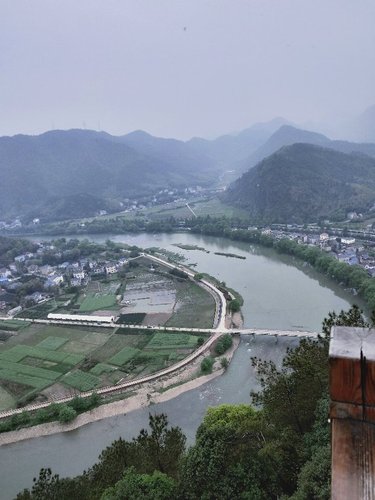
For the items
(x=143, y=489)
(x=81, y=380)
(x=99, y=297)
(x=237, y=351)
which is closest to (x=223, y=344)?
(x=237, y=351)

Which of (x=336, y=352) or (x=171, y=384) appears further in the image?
(x=171, y=384)

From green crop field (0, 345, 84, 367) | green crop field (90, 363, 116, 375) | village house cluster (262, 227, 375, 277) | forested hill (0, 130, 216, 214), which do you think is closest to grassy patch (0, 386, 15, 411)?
green crop field (0, 345, 84, 367)

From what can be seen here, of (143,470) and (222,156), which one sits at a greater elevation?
(222,156)

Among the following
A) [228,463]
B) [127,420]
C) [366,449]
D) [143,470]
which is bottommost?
[127,420]

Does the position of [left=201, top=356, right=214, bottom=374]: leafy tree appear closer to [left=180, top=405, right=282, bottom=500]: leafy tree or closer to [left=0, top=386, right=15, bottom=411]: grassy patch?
[left=0, top=386, right=15, bottom=411]: grassy patch

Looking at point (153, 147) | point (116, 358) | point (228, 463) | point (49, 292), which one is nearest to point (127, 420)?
point (116, 358)

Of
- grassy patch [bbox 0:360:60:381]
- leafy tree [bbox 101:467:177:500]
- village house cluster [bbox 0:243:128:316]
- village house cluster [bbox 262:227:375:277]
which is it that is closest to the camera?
leafy tree [bbox 101:467:177:500]

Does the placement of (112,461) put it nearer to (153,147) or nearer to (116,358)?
(116,358)

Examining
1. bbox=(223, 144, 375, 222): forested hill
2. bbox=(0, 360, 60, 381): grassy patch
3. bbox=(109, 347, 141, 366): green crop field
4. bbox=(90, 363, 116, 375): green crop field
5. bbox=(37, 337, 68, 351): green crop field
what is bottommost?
bbox=(0, 360, 60, 381): grassy patch
